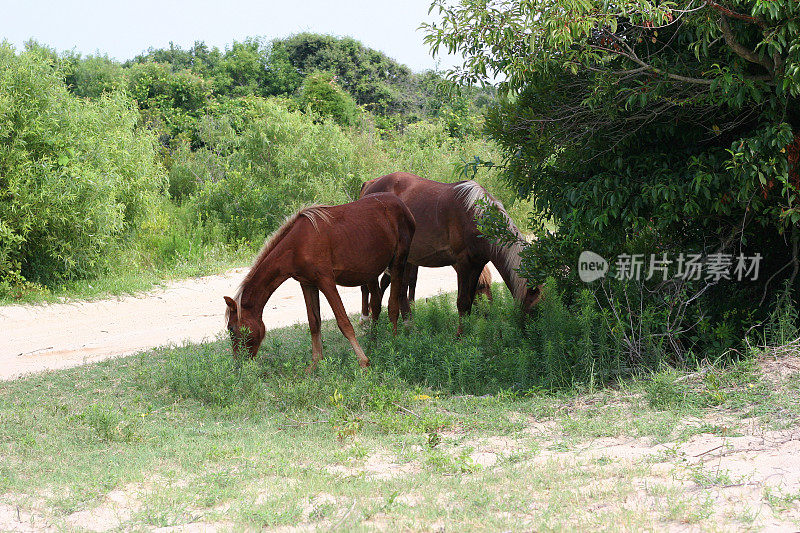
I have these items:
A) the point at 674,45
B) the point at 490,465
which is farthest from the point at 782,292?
the point at 490,465

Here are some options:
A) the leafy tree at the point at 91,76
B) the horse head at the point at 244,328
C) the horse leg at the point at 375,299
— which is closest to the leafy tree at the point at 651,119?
the horse leg at the point at 375,299

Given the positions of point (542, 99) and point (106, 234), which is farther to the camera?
point (106, 234)

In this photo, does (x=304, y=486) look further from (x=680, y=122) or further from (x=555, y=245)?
(x=680, y=122)

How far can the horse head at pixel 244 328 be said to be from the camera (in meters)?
6.79

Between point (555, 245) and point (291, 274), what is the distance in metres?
2.49

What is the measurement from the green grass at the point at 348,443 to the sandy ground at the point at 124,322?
4.51ft

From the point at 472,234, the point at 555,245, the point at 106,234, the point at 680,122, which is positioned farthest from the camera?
the point at 106,234

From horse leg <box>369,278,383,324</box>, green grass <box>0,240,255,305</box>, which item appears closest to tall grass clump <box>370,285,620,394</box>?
horse leg <box>369,278,383,324</box>

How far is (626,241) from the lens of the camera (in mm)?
6609

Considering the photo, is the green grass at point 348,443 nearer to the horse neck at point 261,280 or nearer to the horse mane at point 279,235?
the horse neck at point 261,280

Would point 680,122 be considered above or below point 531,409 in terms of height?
above

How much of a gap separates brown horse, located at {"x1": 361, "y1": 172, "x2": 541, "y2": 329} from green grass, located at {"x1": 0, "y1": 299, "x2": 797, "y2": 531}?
916 millimetres

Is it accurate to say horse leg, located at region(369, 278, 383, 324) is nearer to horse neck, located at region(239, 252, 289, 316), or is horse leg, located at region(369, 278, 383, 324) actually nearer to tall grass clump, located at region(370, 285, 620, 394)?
tall grass clump, located at region(370, 285, 620, 394)

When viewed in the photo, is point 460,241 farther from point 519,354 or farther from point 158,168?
point 158,168
